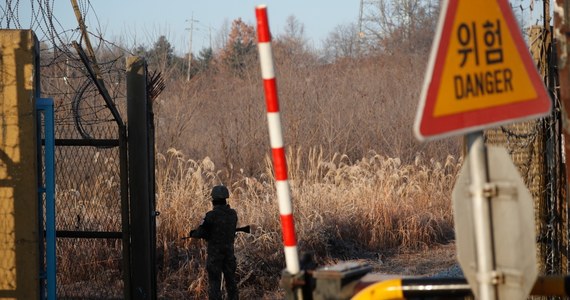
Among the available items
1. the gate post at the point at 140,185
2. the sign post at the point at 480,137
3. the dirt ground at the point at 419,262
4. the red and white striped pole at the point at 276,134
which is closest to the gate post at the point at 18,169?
the gate post at the point at 140,185

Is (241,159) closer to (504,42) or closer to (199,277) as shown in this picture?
(199,277)

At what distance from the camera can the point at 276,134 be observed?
448 centimetres

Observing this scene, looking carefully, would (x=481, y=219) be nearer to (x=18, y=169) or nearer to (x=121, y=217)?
(x=18, y=169)

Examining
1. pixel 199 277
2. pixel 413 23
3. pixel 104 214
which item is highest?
pixel 413 23

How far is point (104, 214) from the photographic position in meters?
10.1

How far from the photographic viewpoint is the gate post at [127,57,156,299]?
8.16m

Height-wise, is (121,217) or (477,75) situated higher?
(477,75)

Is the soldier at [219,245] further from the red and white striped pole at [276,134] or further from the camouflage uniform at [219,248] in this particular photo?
the red and white striped pole at [276,134]

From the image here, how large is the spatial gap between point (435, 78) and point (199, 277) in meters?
7.10

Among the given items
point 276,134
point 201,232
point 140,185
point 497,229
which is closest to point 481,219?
point 497,229

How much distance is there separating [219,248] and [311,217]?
10.8 feet

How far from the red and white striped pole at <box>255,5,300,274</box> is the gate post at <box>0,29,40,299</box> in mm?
2929

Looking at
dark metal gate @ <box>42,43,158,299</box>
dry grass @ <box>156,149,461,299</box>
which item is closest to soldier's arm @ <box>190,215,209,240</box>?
dark metal gate @ <box>42,43,158,299</box>

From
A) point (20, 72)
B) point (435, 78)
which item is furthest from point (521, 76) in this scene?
point (20, 72)
